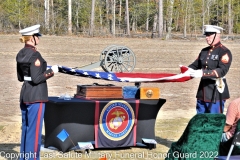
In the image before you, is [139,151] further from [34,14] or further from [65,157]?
[34,14]

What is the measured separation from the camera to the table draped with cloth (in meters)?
7.69

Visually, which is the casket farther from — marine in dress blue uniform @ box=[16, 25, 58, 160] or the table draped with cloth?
marine in dress blue uniform @ box=[16, 25, 58, 160]

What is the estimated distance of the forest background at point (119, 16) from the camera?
176ft

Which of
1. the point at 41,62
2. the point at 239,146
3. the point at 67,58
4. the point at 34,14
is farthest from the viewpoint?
the point at 34,14

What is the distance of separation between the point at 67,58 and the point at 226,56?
17.4 metres

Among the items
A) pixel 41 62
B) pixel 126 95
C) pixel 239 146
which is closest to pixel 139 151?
pixel 126 95

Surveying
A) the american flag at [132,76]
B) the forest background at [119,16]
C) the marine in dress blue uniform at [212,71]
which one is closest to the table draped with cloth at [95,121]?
the american flag at [132,76]

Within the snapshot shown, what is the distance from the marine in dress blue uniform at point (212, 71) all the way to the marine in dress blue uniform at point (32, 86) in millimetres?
1786

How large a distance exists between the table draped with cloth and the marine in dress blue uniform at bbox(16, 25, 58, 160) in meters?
0.98

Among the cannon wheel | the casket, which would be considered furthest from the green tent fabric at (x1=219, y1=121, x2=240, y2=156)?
the cannon wheel

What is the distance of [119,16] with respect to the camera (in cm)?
7394

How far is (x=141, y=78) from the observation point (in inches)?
309

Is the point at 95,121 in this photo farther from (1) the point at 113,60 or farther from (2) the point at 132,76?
(1) the point at 113,60

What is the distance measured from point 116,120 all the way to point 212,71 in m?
1.58
